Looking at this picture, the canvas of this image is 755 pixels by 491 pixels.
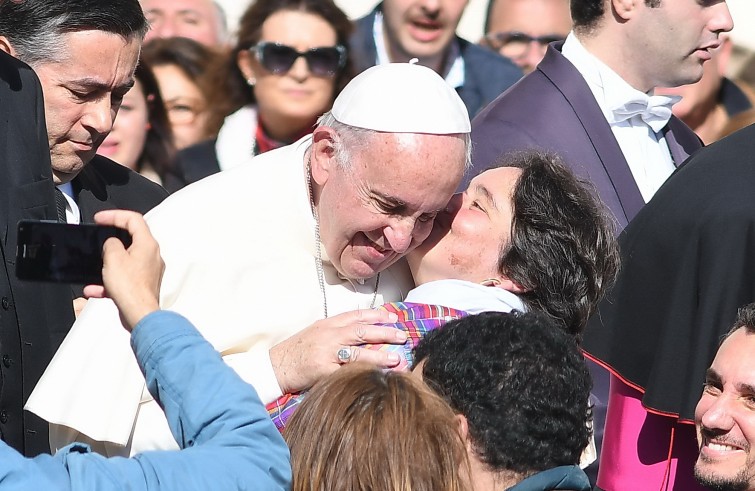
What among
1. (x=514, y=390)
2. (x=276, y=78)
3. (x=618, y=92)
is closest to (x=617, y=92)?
(x=618, y=92)

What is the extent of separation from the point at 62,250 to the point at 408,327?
901 mm

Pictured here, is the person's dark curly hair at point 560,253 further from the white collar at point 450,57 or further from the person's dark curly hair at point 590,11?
the white collar at point 450,57

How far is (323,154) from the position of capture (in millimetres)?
3348

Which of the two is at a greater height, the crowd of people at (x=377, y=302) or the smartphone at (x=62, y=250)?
the smartphone at (x=62, y=250)

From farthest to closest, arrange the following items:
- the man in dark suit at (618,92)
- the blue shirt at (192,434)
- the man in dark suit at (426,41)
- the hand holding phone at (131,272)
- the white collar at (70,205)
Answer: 1. the man in dark suit at (426,41)
2. the man in dark suit at (618,92)
3. the white collar at (70,205)
4. the hand holding phone at (131,272)
5. the blue shirt at (192,434)

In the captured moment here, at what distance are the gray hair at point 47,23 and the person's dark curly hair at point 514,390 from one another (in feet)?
5.71

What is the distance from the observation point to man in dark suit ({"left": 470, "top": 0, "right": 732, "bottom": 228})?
4711 mm

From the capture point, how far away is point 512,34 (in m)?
6.27

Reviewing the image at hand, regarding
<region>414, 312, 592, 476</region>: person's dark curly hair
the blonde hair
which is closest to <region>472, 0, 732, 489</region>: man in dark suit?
<region>414, 312, 592, 476</region>: person's dark curly hair

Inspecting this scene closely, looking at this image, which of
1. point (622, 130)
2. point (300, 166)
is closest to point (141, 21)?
point (300, 166)

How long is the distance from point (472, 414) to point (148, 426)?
92 cm

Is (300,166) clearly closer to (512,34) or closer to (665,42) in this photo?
(665,42)

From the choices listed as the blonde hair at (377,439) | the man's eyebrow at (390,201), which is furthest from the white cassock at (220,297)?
the blonde hair at (377,439)

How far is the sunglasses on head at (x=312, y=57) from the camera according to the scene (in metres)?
5.43
